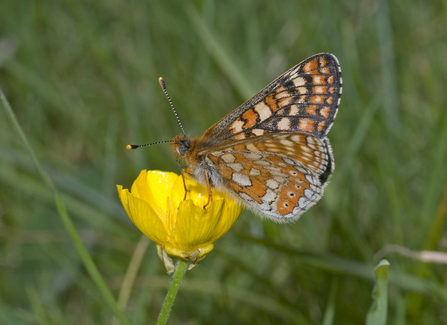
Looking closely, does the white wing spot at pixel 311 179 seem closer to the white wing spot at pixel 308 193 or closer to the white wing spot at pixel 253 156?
the white wing spot at pixel 308 193

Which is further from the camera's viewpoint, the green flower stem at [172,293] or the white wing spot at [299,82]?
the white wing spot at [299,82]

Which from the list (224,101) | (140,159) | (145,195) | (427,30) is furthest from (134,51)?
(145,195)

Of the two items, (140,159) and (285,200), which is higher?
(140,159)

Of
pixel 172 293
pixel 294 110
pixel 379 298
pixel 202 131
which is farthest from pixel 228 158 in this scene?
pixel 202 131

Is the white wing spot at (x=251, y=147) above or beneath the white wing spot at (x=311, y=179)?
above

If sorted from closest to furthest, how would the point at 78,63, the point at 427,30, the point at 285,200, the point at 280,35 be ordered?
the point at 285,200 → the point at 427,30 → the point at 280,35 → the point at 78,63

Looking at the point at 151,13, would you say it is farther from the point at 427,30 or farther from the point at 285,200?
the point at 285,200

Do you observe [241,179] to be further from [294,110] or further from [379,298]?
[379,298]

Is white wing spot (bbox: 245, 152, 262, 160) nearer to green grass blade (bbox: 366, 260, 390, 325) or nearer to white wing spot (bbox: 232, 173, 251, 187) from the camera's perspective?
white wing spot (bbox: 232, 173, 251, 187)

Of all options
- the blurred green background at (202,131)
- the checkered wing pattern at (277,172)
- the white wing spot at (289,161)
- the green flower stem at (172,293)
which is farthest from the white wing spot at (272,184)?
the green flower stem at (172,293)
